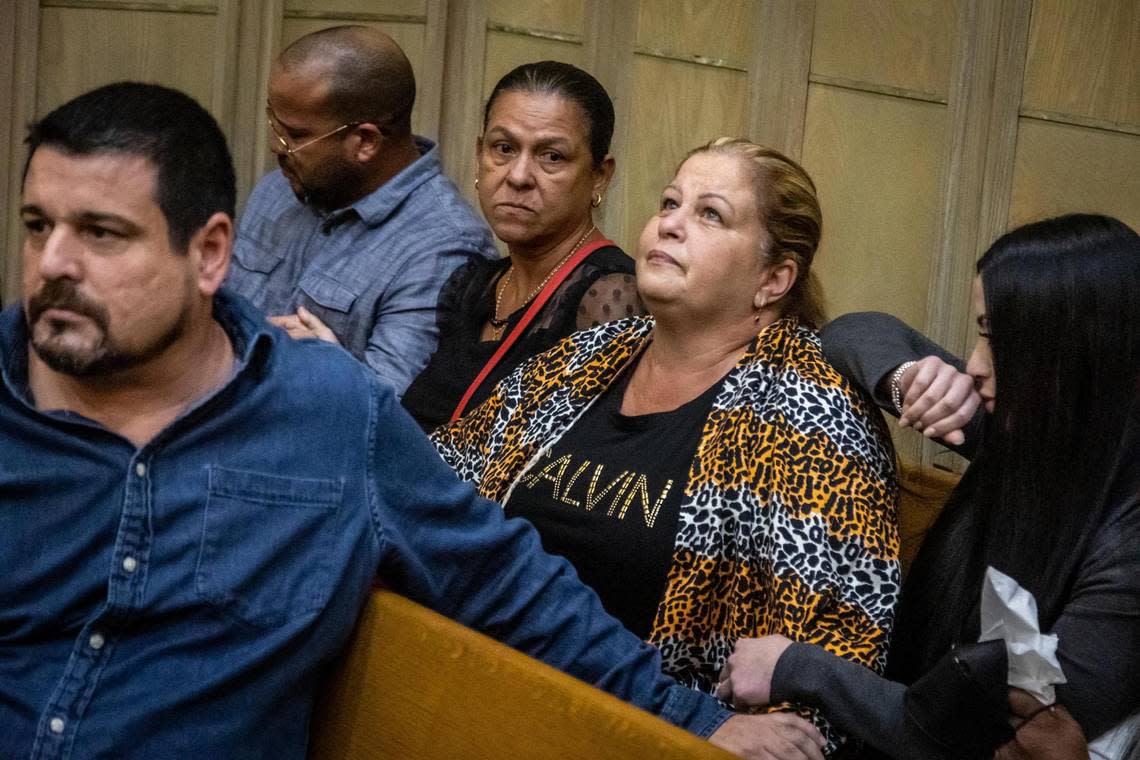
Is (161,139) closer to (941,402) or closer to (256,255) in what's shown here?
(941,402)

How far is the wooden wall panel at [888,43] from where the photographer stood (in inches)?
119

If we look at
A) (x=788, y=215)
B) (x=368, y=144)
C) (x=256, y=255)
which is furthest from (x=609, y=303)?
(x=256, y=255)

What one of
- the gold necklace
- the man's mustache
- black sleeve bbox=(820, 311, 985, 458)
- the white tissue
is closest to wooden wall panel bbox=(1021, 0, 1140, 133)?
black sleeve bbox=(820, 311, 985, 458)

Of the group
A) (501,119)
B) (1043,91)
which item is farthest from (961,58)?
(501,119)

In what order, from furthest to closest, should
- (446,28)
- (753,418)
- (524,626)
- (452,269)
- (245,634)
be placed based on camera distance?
(446,28)
(452,269)
(753,418)
(524,626)
(245,634)

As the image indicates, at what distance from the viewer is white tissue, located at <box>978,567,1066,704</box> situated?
1.46 meters

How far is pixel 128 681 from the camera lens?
5.45 ft

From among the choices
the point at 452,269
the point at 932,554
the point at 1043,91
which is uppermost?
the point at 1043,91

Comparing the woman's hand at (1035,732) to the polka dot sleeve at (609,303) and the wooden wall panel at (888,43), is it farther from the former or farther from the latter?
the wooden wall panel at (888,43)

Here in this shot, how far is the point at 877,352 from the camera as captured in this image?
2.17 meters

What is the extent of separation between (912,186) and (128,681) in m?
2.03

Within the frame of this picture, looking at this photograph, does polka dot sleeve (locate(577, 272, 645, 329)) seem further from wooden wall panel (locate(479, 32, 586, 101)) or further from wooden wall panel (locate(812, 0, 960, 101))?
wooden wall panel (locate(479, 32, 586, 101))

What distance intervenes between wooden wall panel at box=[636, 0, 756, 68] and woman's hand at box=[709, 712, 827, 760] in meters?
1.86

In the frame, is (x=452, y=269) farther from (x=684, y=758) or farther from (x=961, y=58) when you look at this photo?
(x=684, y=758)
